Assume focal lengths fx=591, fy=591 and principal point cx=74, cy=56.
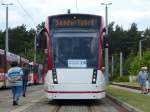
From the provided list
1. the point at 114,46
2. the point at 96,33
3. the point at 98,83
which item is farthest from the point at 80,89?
the point at 114,46

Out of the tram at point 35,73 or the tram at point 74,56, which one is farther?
the tram at point 35,73

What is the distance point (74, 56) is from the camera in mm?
24641

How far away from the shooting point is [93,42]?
2505 cm

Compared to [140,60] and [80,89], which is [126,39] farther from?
[80,89]

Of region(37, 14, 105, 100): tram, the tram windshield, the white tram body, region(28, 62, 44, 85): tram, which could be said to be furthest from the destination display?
region(28, 62, 44, 85): tram

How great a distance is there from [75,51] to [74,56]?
0.23 metres

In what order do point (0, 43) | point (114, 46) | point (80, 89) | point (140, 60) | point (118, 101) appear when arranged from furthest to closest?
point (114, 46), point (0, 43), point (140, 60), point (118, 101), point (80, 89)

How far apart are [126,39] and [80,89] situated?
151106 millimetres

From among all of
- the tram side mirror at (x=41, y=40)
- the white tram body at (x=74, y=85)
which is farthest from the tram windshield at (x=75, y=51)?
the tram side mirror at (x=41, y=40)

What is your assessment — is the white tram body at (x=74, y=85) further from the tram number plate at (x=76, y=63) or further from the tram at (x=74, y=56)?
the tram number plate at (x=76, y=63)

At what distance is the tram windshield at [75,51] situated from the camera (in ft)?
80.6

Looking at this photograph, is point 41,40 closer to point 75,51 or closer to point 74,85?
point 75,51

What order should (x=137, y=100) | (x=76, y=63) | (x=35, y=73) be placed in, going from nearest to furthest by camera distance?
(x=76, y=63)
(x=137, y=100)
(x=35, y=73)

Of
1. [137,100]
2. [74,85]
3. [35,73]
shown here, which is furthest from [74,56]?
[35,73]
